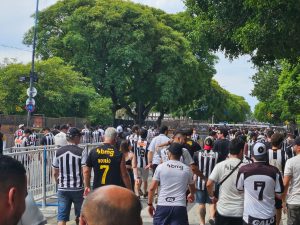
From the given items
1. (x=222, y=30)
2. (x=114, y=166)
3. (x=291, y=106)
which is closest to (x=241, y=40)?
(x=222, y=30)

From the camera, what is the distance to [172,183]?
7641 millimetres

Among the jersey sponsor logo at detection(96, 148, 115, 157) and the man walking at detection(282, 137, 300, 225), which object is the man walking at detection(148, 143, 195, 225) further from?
the man walking at detection(282, 137, 300, 225)

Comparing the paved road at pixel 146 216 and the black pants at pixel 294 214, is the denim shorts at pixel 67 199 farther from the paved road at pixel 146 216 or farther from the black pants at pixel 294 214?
the black pants at pixel 294 214

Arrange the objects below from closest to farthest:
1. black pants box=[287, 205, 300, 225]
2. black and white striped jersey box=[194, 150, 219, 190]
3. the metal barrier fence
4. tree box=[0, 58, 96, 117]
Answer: black pants box=[287, 205, 300, 225], black and white striped jersey box=[194, 150, 219, 190], the metal barrier fence, tree box=[0, 58, 96, 117]

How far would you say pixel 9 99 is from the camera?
3888 cm

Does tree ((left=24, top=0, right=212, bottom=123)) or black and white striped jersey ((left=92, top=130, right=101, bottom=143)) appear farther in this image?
tree ((left=24, top=0, right=212, bottom=123))

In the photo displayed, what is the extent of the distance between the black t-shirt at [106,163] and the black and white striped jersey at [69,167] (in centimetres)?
55

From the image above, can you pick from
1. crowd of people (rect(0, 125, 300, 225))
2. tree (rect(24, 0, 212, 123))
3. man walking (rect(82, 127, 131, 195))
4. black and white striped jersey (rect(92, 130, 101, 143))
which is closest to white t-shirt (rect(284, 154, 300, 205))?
crowd of people (rect(0, 125, 300, 225))

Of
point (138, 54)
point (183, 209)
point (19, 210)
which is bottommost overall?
point (183, 209)

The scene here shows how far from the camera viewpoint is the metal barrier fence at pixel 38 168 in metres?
12.4

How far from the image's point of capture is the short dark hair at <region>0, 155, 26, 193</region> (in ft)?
8.18

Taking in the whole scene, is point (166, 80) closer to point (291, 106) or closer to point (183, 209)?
point (291, 106)

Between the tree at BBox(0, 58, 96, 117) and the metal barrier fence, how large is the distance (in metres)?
25.3

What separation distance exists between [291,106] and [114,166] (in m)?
37.9
